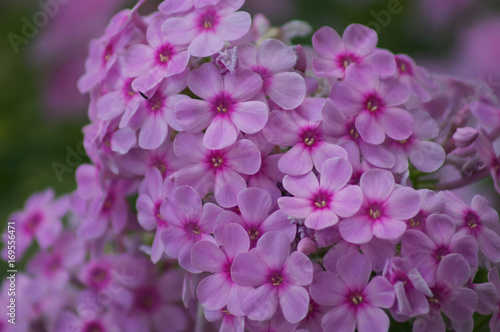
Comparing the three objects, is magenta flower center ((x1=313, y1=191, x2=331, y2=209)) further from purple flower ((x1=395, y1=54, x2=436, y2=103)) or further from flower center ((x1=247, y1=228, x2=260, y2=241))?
purple flower ((x1=395, y1=54, x2=436, y2=103))

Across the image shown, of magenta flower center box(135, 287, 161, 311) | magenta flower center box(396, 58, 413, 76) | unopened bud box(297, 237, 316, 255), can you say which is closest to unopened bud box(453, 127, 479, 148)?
magenta flower center box(396, 58, 413, 76)

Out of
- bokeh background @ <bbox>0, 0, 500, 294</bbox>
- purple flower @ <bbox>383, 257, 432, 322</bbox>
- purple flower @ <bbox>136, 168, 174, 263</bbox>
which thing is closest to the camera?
purple flower @ <bbox>383, 257, 432, 322</bbox>

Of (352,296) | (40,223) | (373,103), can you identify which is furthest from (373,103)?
(40,223)

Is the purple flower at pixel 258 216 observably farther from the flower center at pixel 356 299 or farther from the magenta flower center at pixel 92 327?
the magenta flower center at pixel 92 327

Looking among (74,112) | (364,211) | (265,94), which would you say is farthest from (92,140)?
(74,112)

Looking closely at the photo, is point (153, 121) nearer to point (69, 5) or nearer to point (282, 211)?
point (282, 211)

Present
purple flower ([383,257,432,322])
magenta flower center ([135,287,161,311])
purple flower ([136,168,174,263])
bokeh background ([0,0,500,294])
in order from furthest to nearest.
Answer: bokeh background ([0,0,500,294]) → magenta flower center ([135,287,161,311]) → purple flower ([136,168,174,263]) → purple flower ([383,257,432,322])

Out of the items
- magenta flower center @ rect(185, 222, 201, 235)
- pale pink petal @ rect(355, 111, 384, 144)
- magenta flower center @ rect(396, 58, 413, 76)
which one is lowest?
magenta flower center @ rect(396, 58, 413, 76)
